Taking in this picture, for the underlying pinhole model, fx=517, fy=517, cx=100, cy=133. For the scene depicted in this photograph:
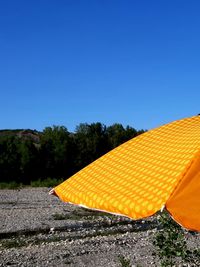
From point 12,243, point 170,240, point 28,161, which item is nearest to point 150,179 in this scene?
point 170,240

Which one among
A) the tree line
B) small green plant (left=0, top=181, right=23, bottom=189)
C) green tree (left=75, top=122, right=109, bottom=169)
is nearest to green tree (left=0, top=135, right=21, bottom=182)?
the tree line

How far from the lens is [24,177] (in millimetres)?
49906

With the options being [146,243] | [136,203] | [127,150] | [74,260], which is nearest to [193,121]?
[127,150]

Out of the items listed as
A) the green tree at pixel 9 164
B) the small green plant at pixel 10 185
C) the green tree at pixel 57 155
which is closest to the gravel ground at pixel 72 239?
the small green plant at pixel 10 185

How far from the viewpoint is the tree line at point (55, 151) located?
4953 centimetres

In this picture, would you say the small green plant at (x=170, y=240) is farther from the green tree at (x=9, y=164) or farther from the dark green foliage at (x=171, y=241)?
the green tree at (x=9, y=164)

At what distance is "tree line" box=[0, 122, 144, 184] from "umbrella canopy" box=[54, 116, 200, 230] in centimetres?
4443

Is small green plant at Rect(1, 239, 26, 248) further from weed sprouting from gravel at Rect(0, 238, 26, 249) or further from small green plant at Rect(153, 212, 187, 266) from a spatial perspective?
small green plant at Rect(153, 212, 187, 266)

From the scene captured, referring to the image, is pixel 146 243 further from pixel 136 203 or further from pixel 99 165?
pixel 136 203

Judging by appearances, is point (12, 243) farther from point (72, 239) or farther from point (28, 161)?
point (28, 161)

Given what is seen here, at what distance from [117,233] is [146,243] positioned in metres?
2.61

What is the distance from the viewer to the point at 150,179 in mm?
4109

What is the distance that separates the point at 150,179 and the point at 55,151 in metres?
46.9

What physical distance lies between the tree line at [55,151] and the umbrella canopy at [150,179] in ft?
146
